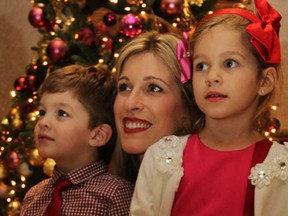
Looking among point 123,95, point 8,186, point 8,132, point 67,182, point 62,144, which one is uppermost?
point 123,95

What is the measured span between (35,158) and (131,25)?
708mm

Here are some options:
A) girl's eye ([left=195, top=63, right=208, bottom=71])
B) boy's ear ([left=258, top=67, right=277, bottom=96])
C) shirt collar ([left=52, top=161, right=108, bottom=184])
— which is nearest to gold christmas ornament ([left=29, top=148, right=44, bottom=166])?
shirt collar ([left=52, top=161, right=108, bottom=184])

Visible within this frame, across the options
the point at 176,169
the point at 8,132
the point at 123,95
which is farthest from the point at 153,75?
the point at 8,132

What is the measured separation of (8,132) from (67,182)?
0.91 meters

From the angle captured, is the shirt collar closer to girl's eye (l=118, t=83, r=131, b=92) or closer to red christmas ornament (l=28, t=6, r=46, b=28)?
girl's eye (l=118, t=83, r=131, b=92)

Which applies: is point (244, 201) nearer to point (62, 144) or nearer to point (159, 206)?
point (159, 206)

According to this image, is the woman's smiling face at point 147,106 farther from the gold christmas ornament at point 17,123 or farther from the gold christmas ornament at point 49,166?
the gold christmas ornament at point 17,123

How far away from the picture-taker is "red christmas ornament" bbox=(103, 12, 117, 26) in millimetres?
2191

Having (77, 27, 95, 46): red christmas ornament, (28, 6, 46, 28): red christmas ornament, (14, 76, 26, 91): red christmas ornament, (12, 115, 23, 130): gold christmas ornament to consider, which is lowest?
(12, 115, 23, 130): gold christmas ornament

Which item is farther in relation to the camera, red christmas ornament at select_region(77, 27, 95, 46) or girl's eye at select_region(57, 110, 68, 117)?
red christmas ornament at select_region(77, 27, 95, 46)

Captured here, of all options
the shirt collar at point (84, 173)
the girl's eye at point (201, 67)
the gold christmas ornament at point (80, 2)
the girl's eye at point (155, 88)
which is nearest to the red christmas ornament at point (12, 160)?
the shirt collar at point (84, 173)

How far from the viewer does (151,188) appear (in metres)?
1.49

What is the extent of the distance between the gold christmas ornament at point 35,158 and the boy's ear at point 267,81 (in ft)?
3.78

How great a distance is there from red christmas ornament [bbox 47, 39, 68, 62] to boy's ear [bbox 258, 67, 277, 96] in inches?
42.0
